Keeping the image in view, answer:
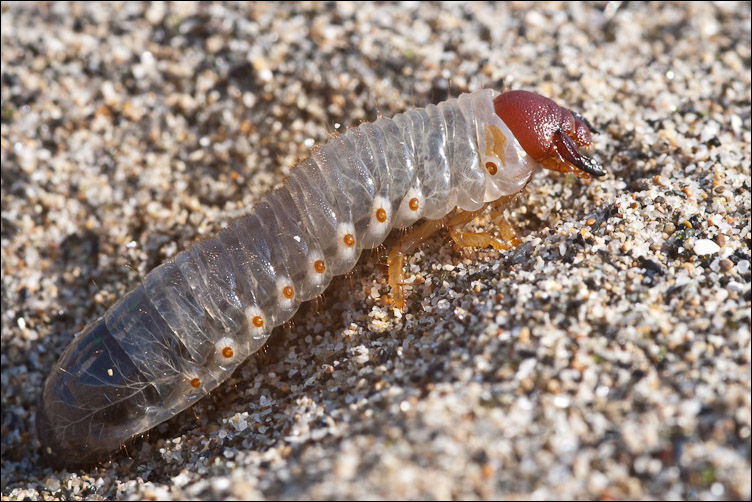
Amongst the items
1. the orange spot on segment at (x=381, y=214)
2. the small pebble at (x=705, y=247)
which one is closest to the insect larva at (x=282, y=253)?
the orange spot on segment at (x=381, y=214)

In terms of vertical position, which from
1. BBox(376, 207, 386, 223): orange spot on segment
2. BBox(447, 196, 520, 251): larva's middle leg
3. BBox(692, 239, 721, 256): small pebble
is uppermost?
BBox(376, 207, 386, 223): orange spot on segment

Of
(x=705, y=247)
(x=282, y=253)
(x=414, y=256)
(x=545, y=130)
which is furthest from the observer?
(x=414, y=256)

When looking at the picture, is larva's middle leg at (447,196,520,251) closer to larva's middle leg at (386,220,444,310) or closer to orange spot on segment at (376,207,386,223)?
larva's middle leg at (386,220,444,310)

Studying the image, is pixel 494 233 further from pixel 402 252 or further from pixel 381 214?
pixel 381 214

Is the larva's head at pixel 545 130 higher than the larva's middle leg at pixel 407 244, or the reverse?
the larva's head at pixel 545 130

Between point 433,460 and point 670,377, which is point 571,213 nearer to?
point 670,377

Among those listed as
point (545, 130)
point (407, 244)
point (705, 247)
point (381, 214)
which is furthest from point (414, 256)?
point (705, 247)

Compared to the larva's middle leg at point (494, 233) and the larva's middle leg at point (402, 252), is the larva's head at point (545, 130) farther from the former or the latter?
the larva's middle leg at point (402, 252)

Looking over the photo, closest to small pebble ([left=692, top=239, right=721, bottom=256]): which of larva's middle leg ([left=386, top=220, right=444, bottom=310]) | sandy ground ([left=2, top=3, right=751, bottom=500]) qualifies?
sandy ground ([left=2, top=3, right=751, bottom=500])
